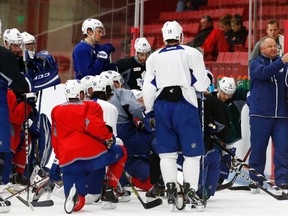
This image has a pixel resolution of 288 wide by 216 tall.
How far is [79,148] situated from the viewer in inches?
299

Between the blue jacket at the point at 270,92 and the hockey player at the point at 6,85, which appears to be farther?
the blue jacket at the point at 270,92

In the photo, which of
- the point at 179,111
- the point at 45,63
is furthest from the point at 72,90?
the point at 45,63

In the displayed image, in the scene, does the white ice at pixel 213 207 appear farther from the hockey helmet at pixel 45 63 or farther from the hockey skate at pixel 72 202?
the hockey helmet at pixel 45 63

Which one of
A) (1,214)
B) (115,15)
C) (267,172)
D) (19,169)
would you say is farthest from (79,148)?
(115,15)

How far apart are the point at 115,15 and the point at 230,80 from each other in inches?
110

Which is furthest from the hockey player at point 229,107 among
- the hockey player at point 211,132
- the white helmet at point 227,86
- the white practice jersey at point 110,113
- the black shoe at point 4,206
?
the black shoe at point 4,206

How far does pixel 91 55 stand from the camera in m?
9.17

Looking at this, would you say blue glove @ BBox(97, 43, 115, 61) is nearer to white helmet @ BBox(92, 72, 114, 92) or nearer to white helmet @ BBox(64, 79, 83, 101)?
white helmet @ BBox(92, 72, 114, 92)

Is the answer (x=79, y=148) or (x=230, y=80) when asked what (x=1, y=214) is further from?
(x=230, y=80)

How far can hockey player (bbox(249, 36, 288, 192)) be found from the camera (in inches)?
359

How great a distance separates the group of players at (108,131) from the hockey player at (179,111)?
0.02 metres

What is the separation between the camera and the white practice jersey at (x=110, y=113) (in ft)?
25.7

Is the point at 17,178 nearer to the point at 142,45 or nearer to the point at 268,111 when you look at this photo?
the point at 142,45

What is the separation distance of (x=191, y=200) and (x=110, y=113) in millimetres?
805
